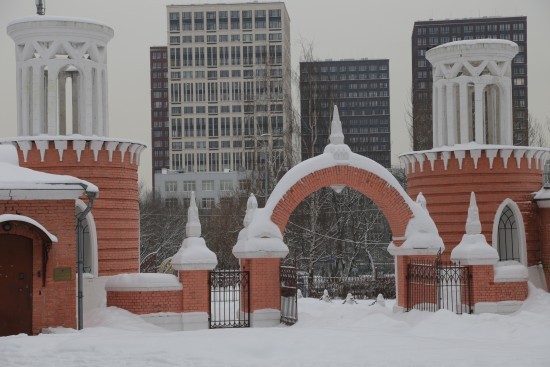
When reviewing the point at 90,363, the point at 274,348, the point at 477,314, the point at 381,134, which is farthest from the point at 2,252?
the point at 381,134

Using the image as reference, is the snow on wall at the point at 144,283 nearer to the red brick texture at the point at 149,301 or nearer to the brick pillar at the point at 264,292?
the red brick texture at the point at 149,301

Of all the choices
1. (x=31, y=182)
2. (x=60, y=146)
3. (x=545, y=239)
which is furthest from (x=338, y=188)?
(x=31, y=182)

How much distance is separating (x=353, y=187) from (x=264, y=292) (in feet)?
11.3

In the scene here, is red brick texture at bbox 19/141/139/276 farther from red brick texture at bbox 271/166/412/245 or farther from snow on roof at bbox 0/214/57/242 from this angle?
snow on roof at bbox 0/214/57/242

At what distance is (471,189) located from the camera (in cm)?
2538

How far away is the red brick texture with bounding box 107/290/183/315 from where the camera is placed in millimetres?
21703

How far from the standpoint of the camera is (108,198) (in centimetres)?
2339

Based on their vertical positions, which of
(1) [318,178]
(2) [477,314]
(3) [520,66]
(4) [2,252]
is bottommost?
(2) [477,314]

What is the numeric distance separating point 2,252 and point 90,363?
5.55 metres

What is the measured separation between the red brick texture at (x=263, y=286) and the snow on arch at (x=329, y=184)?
0.24 metres

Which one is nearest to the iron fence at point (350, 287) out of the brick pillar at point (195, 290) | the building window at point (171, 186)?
the brick pillar at point (195, 290)

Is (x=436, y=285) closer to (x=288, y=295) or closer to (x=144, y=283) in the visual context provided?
(x=288, y=295)

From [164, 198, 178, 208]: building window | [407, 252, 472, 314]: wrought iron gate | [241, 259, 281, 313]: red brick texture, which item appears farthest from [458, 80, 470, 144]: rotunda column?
[164, 198, 178, 208]: building window

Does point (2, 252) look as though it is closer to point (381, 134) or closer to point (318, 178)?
point (318, 178)
